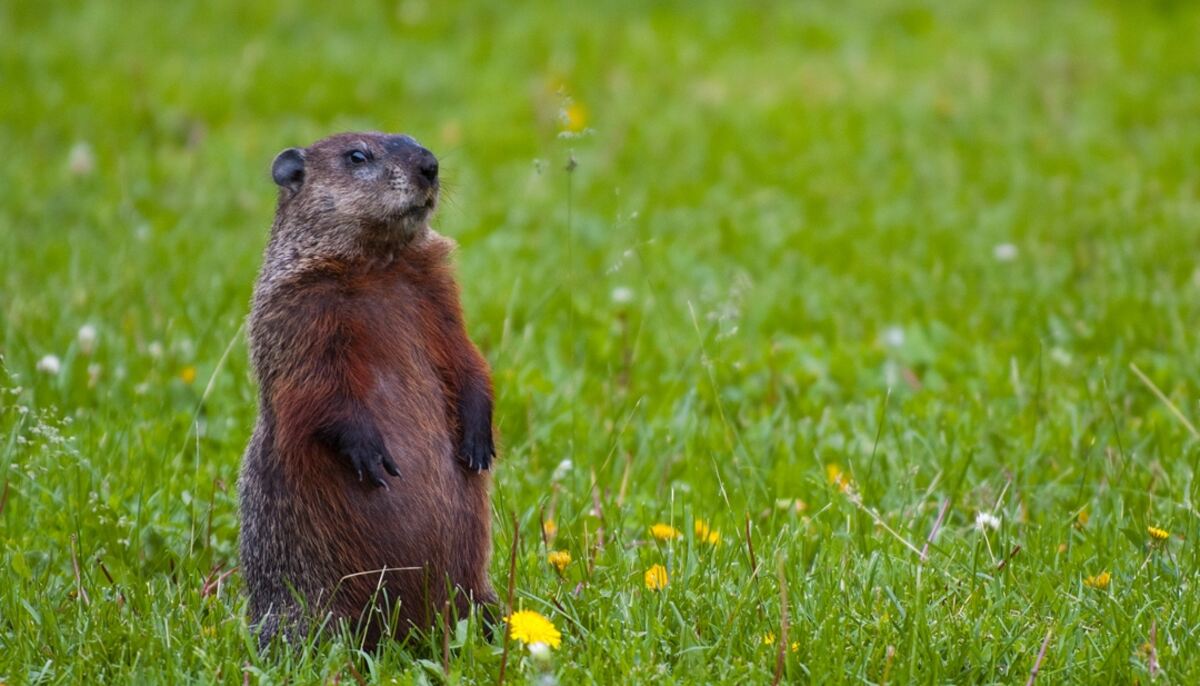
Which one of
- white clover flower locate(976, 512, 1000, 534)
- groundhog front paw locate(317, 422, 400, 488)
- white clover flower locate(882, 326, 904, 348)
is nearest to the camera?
groundhog front paw locate(317, 422, 400, 488)

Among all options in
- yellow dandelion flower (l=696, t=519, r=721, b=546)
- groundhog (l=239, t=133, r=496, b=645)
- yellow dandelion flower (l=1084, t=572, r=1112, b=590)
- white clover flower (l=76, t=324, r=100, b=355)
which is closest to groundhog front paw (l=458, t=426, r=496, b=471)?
groundhog (l=239, t=133, r=496, b=645)

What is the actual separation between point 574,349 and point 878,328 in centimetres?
122

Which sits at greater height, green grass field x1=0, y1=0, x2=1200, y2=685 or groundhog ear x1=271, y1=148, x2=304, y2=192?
groundhog ear x1=271, y1=148, x2=304, y2=192

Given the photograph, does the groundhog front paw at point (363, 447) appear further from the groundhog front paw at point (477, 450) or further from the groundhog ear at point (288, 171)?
the groundhog ear at point (288, 171)

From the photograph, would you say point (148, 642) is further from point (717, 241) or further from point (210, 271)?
point (717, 241)

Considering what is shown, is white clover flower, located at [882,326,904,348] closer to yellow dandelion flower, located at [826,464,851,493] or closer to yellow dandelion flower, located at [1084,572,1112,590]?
yellow dandelion flower, located at [826,464,851,493]

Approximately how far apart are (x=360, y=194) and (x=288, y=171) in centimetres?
26

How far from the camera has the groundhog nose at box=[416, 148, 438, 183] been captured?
3322 millimetres

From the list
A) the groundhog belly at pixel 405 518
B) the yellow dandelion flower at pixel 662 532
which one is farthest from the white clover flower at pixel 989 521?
the groundhog belly at pixel 405 518

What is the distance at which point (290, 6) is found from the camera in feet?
31.1

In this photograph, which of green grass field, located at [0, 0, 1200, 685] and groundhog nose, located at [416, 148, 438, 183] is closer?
green grass field, located at [0, 0, 1200, 685]

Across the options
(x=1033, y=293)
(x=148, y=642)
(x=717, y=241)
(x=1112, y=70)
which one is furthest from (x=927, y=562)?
(x=1112, y=70)

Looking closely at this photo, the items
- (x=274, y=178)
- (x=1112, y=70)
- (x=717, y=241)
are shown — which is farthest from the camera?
(x=1112, y=70)

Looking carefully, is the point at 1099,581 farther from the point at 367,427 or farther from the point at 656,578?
the point at 367,427
